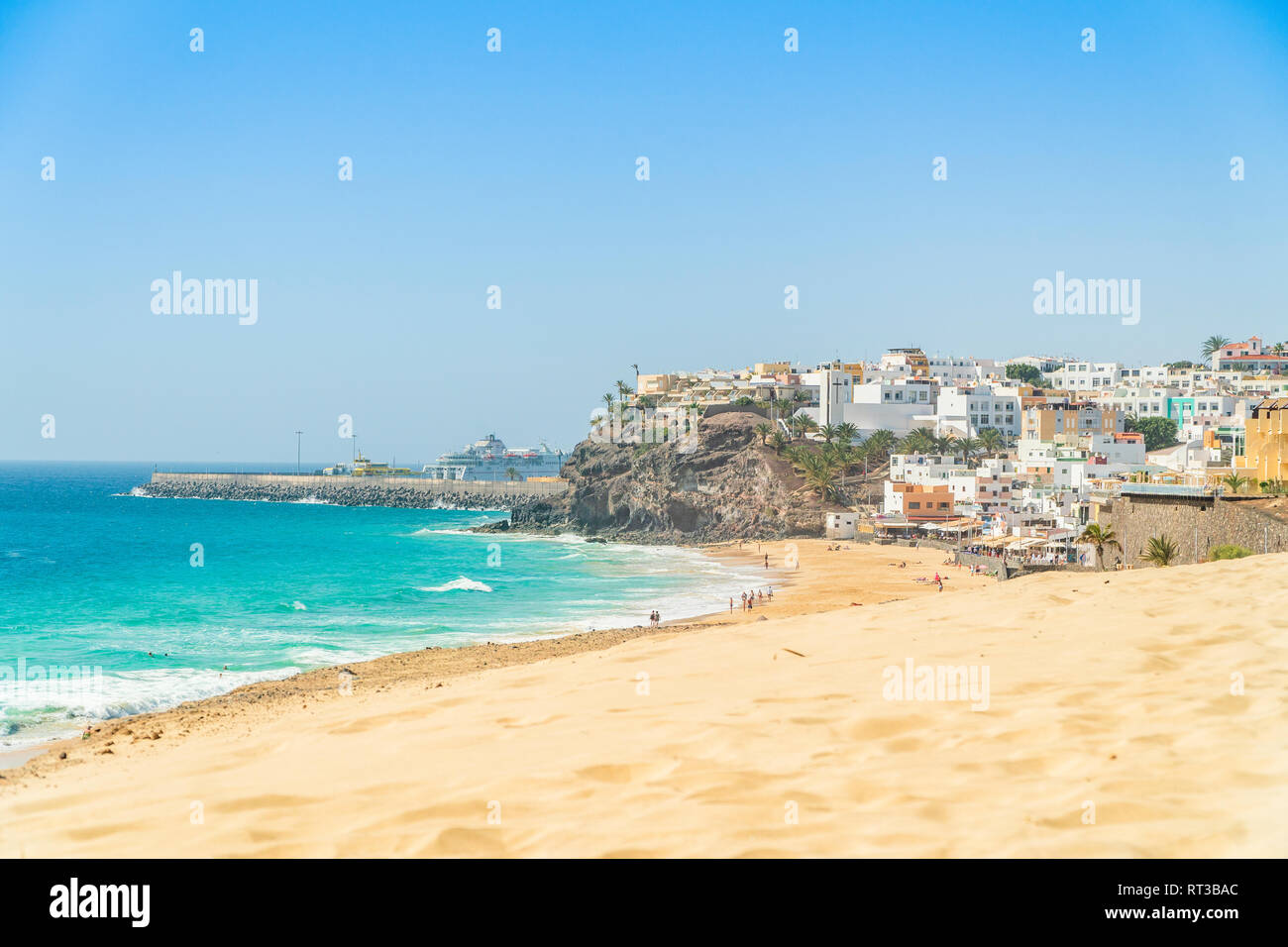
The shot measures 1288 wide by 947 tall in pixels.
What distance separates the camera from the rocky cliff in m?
81.6

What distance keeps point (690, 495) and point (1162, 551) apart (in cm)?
6118

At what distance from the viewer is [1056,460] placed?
69.6 m

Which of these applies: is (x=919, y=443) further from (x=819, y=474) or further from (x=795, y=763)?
(x=795, y=763)

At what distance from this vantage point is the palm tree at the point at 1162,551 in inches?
1025

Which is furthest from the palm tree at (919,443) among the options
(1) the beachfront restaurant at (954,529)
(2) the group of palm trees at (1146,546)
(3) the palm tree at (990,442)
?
(2) the group of palm trees at (1146,546)

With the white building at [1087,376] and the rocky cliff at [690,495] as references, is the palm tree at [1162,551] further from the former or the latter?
the white building at [1087,376]

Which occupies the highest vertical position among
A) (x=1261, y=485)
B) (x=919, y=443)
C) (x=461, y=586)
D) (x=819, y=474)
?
(x=919, y=443)

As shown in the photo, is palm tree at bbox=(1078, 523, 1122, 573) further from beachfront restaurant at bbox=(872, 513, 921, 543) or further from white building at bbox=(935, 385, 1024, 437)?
white building at bbox=(935, 385, 1024, 437)

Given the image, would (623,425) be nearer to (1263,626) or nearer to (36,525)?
(36,525)

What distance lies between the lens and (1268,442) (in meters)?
37.2

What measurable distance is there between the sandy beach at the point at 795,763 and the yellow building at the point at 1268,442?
95.4 feet

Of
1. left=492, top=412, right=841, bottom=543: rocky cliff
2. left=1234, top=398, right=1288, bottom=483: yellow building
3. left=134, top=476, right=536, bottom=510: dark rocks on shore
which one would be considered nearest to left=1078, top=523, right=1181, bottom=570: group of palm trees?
left=1234, top=398, right=1288, bottom=483: yellow building

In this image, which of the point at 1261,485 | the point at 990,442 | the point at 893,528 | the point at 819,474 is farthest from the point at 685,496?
the point at 1261,485
